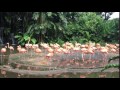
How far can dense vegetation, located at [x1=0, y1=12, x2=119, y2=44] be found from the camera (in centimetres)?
508

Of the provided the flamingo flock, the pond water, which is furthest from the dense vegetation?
the pond water

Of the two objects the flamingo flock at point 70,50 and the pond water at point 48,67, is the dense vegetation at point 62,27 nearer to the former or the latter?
the flamingo flock at point 70,50

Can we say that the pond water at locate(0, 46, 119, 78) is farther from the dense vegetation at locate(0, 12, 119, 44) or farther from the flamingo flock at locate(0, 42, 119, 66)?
the dense vegetation at locate(0, 12, 119, 44)

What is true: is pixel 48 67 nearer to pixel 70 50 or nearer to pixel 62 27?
pixel 62 27

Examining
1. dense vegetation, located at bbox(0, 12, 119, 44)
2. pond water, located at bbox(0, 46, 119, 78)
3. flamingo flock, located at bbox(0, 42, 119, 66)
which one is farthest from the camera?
flamingo flock, located at bbox(0, 42, 119, 66)

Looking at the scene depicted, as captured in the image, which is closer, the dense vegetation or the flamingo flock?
the dense vegetation

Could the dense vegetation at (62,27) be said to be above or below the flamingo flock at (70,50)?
above

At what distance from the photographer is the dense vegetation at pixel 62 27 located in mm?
5078

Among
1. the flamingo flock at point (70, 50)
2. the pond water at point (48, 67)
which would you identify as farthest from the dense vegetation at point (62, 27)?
the pond water at point (48, 67)
